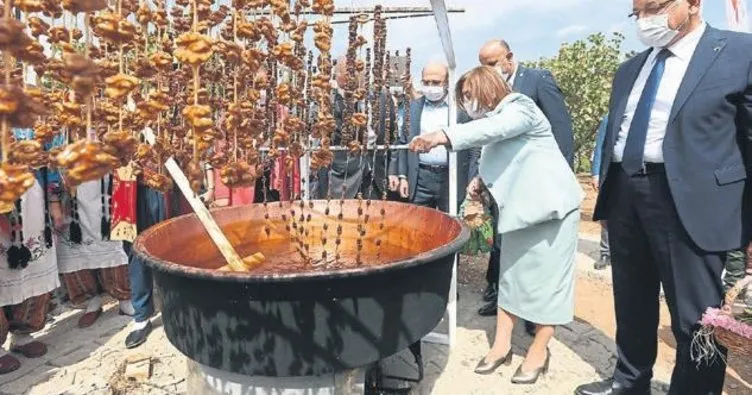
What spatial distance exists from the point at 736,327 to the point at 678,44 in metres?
1.26

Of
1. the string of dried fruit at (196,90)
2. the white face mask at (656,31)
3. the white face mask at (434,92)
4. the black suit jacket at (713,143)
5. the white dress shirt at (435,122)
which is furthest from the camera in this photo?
the white dress shirt at (435,122)

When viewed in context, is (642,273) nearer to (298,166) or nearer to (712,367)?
(712,367)

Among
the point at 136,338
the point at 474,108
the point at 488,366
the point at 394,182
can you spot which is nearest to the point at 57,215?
the point at 136,338

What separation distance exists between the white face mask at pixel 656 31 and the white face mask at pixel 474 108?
91 cm

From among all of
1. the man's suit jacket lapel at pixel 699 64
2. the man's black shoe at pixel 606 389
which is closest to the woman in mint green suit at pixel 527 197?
the man's black shoe at pixel 606 389

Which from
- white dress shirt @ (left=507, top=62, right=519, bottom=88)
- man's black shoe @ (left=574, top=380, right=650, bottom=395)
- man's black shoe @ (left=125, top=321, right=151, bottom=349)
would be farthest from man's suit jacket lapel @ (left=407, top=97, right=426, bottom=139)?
man's black shoe @ (left=125, top=321, right=151, bottom=349)

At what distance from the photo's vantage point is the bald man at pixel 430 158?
13.6 feet

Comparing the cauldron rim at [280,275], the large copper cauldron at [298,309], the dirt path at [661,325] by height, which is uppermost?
the cauldron rim at [280,275]

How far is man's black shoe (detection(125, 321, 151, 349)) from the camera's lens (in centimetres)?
365

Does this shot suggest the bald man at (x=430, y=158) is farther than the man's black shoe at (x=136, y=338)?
Yes

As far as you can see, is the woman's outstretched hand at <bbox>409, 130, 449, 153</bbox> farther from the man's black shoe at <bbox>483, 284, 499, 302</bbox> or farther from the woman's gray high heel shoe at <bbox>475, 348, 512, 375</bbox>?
the man's black shoe at <bbox>483, 284, 499, 302</bbox>

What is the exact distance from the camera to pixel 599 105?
11414 millimetres

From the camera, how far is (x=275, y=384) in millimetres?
2045

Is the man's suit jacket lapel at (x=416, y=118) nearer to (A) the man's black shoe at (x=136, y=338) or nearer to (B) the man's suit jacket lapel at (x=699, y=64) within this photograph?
(B) the man's suit jacket lapel at (x=699, y=64)
